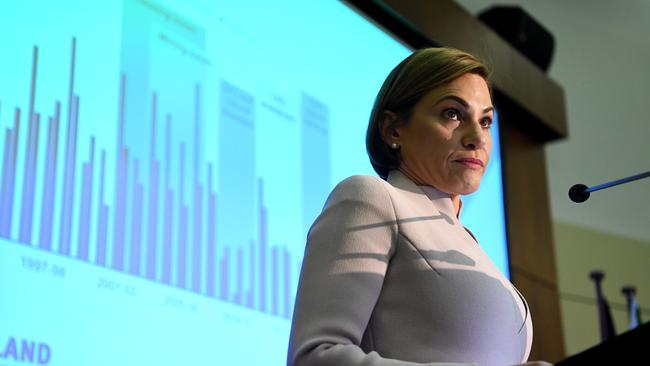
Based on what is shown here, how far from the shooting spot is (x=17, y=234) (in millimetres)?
1597

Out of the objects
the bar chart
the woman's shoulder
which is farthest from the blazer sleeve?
the bar chart

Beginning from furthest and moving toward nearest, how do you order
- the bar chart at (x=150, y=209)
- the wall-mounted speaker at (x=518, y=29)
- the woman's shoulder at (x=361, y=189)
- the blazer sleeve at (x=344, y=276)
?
1. the wall-mounted speaker at (x=518, y=29)
2. the bar chart at (x=150, y=209)
3. the woman's shoulder at (x=361, y=189)
4. the blazer sleeve at (x=344, y=276)

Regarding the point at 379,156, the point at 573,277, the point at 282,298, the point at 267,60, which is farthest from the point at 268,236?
the point at 573,277

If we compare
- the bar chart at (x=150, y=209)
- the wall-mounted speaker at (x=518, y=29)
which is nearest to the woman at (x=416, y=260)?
the bar chart at (x=150, y=209)

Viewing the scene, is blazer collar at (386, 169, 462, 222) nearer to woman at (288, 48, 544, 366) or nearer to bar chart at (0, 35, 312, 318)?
woman at (288, 48, 544, 366)

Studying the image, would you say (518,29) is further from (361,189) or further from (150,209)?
(361,189)

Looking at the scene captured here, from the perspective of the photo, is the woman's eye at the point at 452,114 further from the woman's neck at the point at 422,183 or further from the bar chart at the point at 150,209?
the bar chart at the point at 150,209

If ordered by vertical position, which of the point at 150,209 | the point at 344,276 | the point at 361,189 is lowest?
the point at 344,276

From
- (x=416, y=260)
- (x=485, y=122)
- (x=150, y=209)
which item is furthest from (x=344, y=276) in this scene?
(x=150, y=209)

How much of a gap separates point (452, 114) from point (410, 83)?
70 mm

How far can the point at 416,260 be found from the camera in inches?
44.1

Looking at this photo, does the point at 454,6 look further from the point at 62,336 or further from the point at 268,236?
the point at 62,336

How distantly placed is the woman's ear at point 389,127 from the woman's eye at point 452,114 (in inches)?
2.7

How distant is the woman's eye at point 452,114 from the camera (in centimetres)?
128
